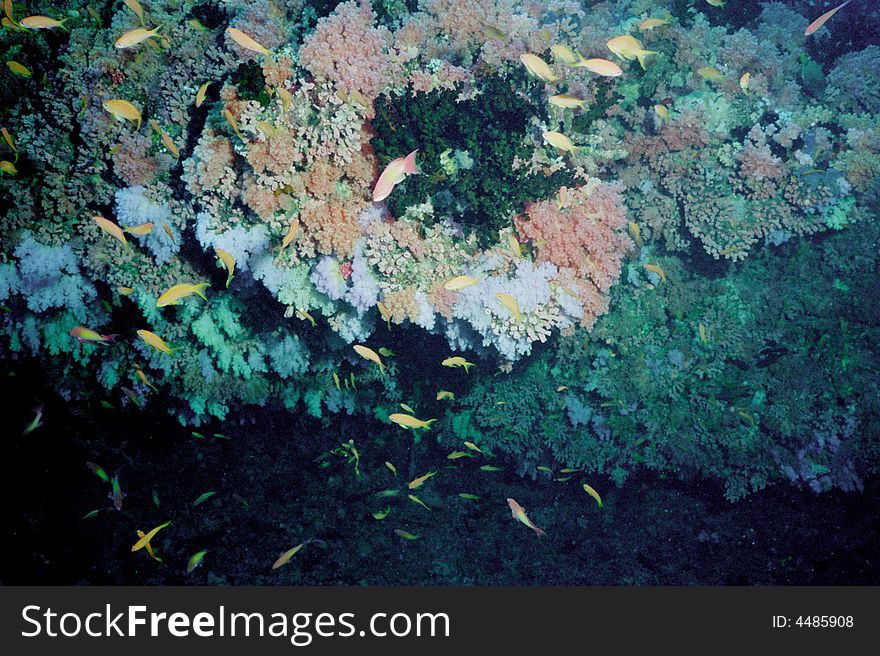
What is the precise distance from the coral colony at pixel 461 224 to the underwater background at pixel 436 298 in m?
0.04

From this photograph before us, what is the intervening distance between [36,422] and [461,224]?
199 inches

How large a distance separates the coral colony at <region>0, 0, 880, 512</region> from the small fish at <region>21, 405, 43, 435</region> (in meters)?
0.36

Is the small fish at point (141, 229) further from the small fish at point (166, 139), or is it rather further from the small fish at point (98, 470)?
the small fish at point (98, 470)

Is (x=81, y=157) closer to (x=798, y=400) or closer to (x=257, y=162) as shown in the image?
(x=257, y=162)

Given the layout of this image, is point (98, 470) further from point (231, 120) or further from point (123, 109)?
point (231, 120)

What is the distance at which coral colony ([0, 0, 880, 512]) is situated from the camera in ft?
14.2

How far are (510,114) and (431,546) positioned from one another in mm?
5361

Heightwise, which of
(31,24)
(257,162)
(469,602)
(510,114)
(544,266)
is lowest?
(469,602)

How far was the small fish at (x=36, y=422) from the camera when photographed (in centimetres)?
497

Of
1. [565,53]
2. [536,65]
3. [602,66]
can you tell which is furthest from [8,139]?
[602,66]

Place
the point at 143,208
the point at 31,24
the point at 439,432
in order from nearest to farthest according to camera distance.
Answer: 1. the point at 31,24
2. the point at 143,208
3. the point at 439,432

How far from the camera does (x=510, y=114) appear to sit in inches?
184

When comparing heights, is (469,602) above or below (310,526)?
above

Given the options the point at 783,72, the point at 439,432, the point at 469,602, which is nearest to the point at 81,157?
the point at 439,432
